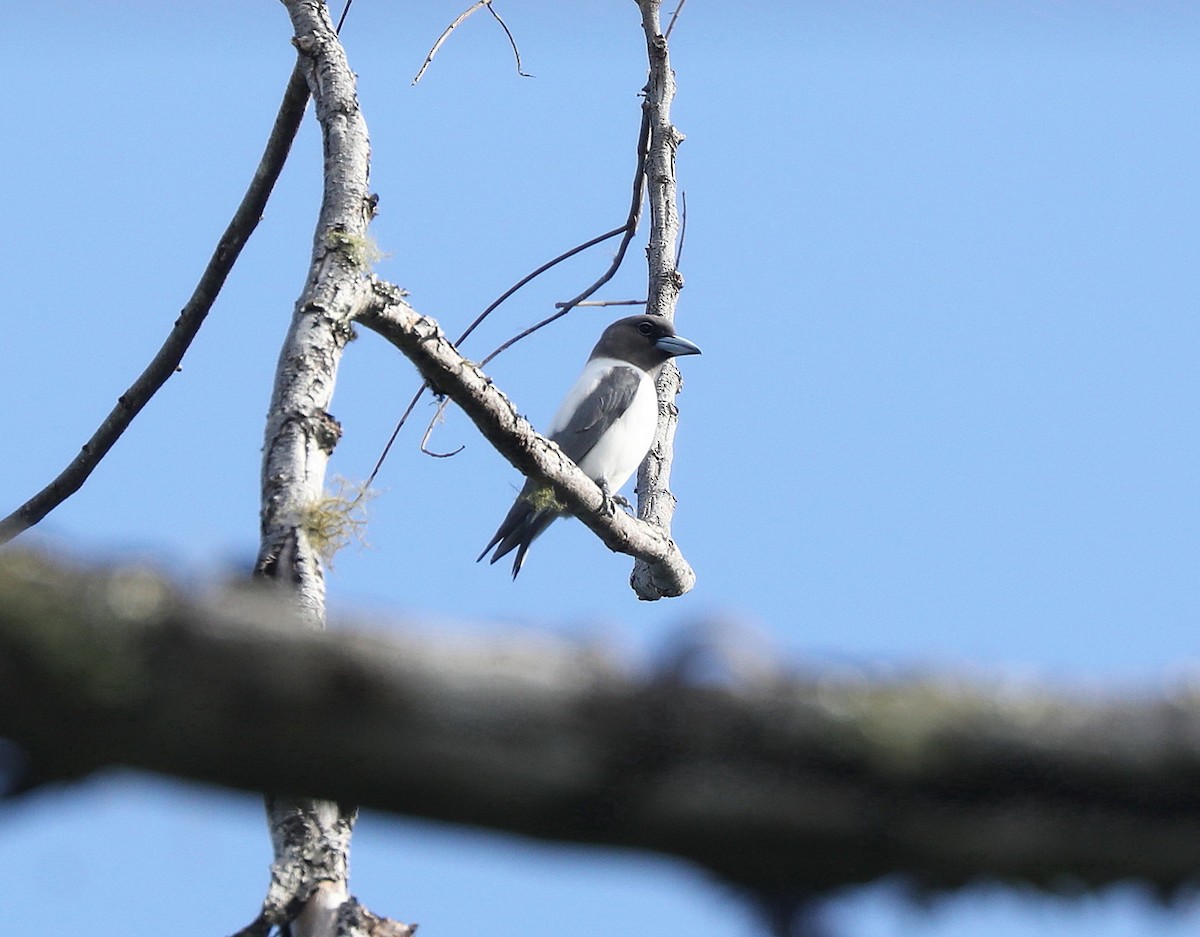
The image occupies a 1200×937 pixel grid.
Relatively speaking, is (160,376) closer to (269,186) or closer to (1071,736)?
(269,186)

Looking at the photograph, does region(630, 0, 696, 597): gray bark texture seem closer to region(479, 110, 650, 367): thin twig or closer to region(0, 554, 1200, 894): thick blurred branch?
region(479, 110, 650, 367): thin twig

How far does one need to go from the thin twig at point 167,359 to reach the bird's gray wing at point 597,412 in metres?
3.40

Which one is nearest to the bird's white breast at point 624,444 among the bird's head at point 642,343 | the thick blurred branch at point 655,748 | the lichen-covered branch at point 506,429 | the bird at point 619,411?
the bird at point 619,411

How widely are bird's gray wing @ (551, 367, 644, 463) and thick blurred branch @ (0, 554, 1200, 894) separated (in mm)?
6821

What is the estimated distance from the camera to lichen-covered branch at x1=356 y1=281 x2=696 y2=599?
14.3ft

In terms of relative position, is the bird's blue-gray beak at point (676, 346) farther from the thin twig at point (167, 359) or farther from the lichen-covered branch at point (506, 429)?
the thin twig at point (167, 359)

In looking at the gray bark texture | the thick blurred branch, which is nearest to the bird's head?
the gray bark texture

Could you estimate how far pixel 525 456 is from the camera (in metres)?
5.09

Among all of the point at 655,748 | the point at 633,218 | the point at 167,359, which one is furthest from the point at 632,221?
the point at 655,748

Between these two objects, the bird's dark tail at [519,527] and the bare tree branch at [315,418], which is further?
the bird's dark tail at [519,527]

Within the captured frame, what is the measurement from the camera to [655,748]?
4.02 ft

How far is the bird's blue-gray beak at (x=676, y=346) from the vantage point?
26.6ft

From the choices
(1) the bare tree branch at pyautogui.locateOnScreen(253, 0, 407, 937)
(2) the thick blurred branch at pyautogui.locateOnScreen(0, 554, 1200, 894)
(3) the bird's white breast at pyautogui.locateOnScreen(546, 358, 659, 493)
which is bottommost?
(2) the thick blurred branch at pyautogui.locateOnScreen(0, 554, 1200, 894)

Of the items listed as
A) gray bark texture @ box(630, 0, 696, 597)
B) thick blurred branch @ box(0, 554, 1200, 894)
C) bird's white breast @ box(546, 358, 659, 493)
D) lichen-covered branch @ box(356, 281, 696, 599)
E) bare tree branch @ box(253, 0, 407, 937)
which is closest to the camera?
thick blurred branch @ box(0, 554, 1200, 894)
